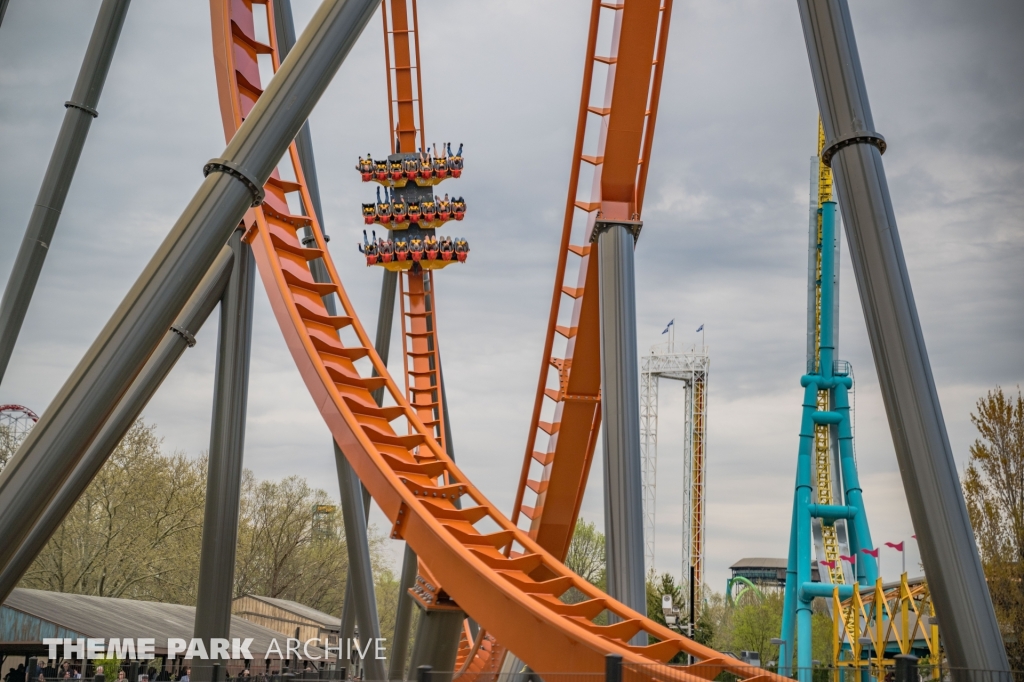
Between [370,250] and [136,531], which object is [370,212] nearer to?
[370,250]

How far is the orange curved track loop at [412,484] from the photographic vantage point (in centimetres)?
571

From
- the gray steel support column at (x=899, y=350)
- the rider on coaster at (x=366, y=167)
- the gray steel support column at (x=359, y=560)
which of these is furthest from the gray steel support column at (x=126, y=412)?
the rider on coaster at (x=366, y=167)

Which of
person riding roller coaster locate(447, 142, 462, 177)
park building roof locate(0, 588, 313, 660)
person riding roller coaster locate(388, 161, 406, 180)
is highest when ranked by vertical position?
person riding roller coaster locate(447, 142, 462, 177)

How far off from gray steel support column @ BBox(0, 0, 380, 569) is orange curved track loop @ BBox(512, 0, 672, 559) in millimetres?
3426

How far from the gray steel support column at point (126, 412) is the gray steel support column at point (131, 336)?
7.64ft

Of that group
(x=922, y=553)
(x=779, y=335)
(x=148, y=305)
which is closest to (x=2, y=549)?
(x=148, y=305)

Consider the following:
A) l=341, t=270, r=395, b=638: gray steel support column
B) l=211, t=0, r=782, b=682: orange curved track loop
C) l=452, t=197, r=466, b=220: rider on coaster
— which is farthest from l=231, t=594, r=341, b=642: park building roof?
l=211, t=0, r=782, b=682: orange curved track loop

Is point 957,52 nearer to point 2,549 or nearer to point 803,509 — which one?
point 2,549

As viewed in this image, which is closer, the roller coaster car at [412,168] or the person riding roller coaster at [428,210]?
the person riding roller coaster at [428,210]

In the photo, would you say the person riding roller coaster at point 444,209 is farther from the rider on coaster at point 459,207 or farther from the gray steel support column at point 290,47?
the gray steel support column at point 290,47

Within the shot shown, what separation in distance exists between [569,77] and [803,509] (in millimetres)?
19574

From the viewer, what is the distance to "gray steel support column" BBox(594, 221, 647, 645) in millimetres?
6578

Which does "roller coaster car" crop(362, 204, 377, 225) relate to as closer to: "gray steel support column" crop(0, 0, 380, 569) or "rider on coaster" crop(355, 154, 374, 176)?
"rider on coaster" crop(355, 154, 374, 176)

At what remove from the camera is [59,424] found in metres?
4.66
